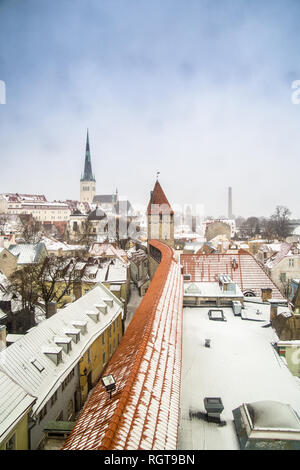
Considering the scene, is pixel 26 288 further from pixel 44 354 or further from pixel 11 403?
pixel 11 403

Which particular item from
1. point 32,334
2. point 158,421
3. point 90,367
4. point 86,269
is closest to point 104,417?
point 158,421

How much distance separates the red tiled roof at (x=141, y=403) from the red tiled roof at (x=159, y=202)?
16786 mm

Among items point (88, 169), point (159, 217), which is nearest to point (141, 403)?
point (159, 217)

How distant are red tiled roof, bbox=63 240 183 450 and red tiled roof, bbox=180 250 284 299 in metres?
7.22

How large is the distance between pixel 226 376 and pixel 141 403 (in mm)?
2466

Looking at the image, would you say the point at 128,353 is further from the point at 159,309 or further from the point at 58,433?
the point at 58,433

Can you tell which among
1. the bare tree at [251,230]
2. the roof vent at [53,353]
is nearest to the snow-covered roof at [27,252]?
the roof vent at [53,353]

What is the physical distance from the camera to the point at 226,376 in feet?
16.4

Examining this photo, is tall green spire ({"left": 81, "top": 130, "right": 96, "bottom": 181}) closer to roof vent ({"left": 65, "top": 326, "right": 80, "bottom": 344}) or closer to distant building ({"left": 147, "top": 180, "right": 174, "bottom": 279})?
distant building ({"left": 147, "top": 180, "right": 174, "bottom": 279})

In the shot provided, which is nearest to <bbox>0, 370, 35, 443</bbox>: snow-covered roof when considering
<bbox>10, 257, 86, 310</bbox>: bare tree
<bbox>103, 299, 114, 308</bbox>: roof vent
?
<bbox>103, 299, 114, 308</bbox>: roof vent

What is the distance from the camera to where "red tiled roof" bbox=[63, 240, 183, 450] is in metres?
2.50

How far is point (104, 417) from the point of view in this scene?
2932 mm

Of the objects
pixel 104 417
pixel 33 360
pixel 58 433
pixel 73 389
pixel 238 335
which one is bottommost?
pixel 73 389
